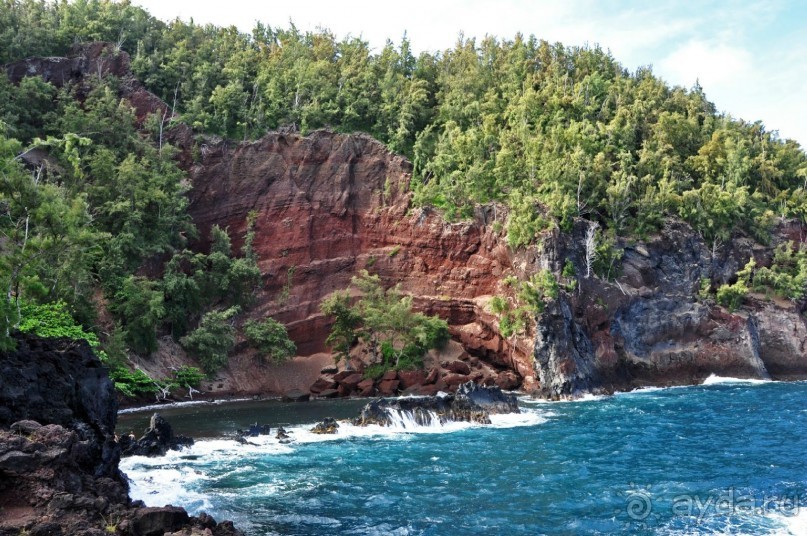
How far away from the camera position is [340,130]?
61344 mm

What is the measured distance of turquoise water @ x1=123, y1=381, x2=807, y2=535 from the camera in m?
16.7

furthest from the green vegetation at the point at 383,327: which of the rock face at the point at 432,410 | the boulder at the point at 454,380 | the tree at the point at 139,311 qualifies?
the rock face at the point at 432,410

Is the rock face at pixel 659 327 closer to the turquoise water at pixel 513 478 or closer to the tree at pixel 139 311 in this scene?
the turquoise water at pixel 513 478

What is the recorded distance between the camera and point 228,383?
46.0m

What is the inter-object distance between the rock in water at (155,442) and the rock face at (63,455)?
3736mm

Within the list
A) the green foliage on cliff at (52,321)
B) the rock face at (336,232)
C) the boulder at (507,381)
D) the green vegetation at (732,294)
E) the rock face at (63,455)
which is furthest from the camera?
the green vegetation at (732,294)

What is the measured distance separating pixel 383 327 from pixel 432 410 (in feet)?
50.4

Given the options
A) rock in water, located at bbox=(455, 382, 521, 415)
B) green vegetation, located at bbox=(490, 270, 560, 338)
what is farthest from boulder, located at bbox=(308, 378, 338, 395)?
rock in water, located at bbox=(455, 382, 521, 415)

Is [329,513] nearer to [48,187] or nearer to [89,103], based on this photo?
[48,187]

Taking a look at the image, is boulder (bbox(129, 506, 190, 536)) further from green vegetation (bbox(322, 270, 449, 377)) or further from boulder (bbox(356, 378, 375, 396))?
green vegetation (bbox(322, 270, 449, 377))

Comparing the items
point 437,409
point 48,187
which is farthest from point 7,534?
point 437,409

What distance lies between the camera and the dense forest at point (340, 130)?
1751 inches

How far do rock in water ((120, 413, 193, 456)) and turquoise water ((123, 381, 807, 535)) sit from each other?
2.47ft

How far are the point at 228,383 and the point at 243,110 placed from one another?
83.6ft
